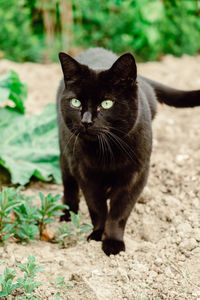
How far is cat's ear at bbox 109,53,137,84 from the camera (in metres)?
2.13

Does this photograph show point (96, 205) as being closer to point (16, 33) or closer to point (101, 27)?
point (16, 33)

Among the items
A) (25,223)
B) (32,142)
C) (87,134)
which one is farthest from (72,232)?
(32,142)

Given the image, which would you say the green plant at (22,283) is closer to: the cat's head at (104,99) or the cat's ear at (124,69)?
the cat's head at (104,99)

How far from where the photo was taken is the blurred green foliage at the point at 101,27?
6203mm

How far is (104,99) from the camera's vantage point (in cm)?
220

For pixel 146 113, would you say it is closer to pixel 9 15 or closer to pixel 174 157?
pixel 174 157

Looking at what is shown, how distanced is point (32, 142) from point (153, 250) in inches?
64.4

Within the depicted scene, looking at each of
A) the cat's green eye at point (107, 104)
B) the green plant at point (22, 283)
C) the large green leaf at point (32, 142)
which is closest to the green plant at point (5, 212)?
the green plant at point (22, 283)

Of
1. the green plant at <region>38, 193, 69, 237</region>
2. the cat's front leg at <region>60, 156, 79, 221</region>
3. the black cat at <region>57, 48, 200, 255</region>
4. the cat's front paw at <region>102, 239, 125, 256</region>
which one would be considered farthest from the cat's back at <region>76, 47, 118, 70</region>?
the cat's front paw at <region>102, 239, 125, 256</region>

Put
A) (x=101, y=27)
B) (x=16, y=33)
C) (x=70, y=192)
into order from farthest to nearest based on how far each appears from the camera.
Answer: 1. (x=101, y=27)
2. (x=16, y=33)
3. (x=70, y=192)

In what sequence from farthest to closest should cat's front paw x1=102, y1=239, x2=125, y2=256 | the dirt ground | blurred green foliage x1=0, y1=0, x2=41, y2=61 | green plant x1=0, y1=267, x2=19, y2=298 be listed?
blurred green foliage x1=0, y1=0, x2=41, y2=61
cat's front paw x1=102, y1=239, x2=125, y2=256
the dirt ground
green plant x1=0, y1=267, x2=19, y2=298

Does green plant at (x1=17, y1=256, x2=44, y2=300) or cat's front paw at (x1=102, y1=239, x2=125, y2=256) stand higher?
green plant at (x1=17, y1=256, x2=44, y2=300)

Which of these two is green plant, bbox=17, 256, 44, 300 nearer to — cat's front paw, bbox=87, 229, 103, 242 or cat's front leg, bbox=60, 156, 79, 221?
cat's front paw, bbox=87, 229, 103, 242

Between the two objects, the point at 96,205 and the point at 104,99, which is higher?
the point at 104,99
